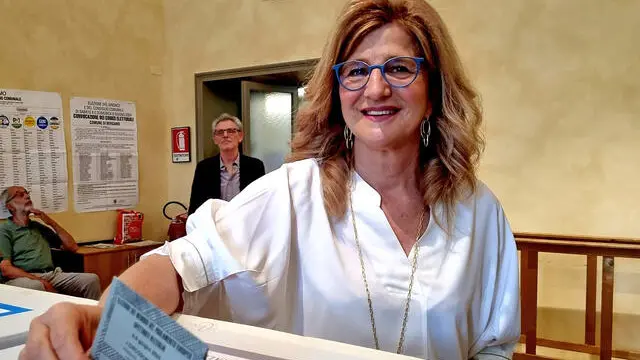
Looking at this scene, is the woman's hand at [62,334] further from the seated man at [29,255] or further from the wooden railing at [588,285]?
the seated man at [29,255]

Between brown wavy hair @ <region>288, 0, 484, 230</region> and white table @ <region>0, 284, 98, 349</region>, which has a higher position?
brown wavy hair @ <region>288, 0, 484, 230</region>

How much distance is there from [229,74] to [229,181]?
3.17 ft

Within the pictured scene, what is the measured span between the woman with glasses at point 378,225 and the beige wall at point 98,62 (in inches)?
137

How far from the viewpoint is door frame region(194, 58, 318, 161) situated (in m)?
4.16

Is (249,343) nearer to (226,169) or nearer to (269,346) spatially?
(269,346)

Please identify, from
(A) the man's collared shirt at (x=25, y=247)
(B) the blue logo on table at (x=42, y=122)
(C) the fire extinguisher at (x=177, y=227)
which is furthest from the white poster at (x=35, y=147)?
(C) the fire extinguisher at (x=177, y=227)

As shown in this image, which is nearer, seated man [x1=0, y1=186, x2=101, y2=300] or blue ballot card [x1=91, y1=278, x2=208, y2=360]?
blue ballot card [x1=91, y1=278, x2=208, y2=360]

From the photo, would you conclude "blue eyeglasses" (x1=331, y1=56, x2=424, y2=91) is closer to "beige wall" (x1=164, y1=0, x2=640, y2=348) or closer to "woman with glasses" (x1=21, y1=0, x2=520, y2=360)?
"woman with glasses" (x1=21, y1=0, x2=520, y2=360)

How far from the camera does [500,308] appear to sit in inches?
43.7

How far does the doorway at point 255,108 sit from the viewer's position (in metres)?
4.50

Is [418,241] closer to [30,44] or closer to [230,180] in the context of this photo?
[230,180]

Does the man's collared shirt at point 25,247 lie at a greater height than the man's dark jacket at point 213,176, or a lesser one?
lesser

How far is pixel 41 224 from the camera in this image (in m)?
3.83

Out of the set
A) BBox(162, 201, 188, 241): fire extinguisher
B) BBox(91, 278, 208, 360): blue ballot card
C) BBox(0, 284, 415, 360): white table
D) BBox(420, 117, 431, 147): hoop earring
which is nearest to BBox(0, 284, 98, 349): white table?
BBox(0, 284, 415, 360): white table
